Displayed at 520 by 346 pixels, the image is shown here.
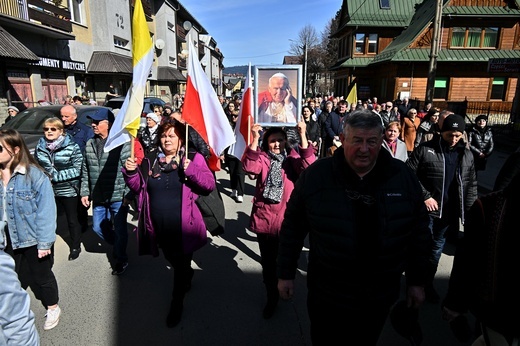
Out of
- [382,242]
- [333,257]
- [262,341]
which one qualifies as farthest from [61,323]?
[382,242]

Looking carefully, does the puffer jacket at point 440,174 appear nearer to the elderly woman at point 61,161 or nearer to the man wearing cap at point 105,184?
the man wearing cap at point 105,184

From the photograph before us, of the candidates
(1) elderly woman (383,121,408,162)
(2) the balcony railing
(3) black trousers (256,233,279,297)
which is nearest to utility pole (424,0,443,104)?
(1) elderly woman (383,121,408,162)

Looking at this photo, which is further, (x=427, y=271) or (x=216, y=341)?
(x=216, y=341)

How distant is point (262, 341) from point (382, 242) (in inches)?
66.4

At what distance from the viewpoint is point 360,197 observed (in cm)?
203

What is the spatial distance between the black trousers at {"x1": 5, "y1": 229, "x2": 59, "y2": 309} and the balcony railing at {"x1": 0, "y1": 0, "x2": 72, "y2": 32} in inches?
527

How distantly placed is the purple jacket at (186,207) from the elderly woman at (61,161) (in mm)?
1373

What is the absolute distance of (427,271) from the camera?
2.21 metres

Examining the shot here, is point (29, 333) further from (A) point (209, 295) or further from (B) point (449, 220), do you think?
(B) point (449, 220)

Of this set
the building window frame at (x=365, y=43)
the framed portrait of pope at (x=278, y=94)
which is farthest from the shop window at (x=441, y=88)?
the framed portrait of pope at (x=278, y=94)

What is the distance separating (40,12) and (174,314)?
16392 mm

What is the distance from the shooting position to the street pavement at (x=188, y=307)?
3162mm

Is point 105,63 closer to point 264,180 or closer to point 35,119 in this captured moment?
point 35,119

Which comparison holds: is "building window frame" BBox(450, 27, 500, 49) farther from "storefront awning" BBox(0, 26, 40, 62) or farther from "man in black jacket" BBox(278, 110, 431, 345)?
"man in black jacket" BBox(278, 110, 431, 345)
